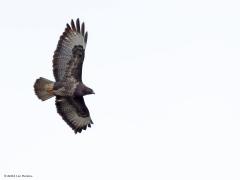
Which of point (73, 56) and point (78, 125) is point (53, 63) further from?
point (78, 125)

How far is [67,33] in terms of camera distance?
21.0m

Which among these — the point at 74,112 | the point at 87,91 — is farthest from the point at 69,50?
the point at 74,112

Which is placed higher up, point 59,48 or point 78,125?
point 59,48

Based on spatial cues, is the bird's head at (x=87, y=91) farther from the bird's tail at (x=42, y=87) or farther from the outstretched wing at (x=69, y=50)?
the bird's tail at (x=42, y=87)

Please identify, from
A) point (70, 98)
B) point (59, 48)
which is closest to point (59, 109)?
point (70, 98)

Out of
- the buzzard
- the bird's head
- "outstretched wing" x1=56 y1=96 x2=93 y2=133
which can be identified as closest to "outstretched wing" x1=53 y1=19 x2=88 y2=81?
the buzzard

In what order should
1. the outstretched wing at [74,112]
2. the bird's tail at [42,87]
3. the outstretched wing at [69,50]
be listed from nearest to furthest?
the bird's tail at [42,87] → the outstretched wing at [69,50] → the outstretched wing at [74,112]

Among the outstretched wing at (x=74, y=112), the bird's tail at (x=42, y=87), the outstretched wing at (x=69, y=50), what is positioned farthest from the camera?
the outstretched wing at (x=74, y=112)

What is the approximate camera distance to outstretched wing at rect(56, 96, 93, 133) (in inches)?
838

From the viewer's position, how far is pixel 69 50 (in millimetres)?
20781

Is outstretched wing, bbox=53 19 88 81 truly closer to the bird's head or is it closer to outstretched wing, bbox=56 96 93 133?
the bird's head

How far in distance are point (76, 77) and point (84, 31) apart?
137cm

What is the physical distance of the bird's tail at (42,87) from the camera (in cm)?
2014

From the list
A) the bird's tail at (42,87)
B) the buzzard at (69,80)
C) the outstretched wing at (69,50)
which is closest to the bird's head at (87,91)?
the buzzard at (69,80)
